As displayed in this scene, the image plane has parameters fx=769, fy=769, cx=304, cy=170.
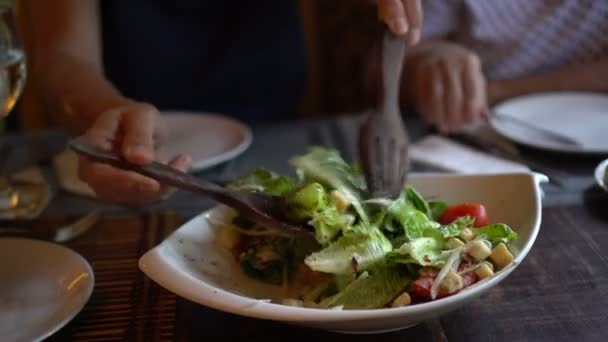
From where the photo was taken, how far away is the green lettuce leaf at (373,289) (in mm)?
633

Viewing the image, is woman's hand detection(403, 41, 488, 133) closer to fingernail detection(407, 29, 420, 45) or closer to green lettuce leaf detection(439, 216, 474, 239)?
fingernail detection(407, 29, 420, 45)

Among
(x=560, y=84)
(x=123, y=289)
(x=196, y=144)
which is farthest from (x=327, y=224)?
(x=560, y=84)

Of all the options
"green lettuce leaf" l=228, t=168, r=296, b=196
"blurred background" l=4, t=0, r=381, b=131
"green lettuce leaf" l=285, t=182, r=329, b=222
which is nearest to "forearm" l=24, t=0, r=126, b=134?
"green lettuce leaf" l=228, t=168, r=296, b=196

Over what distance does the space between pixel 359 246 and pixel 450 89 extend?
1.85 feet

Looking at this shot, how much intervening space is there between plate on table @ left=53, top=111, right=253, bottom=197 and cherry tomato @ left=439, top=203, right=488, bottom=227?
1.23ft

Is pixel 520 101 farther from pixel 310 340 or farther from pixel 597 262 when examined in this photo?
pixel 310 340

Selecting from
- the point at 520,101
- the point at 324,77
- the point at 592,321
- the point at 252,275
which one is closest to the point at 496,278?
the point at 592,321

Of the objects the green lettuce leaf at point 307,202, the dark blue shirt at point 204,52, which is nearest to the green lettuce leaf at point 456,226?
the green lettuce leaf at point 307,202

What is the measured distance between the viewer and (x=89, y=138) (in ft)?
2.54

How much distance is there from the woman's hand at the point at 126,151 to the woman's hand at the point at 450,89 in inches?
19.4

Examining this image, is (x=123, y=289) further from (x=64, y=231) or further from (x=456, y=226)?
(x=456, y=226)

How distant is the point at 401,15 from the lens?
86 centimetres

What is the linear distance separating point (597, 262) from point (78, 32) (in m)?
0.78

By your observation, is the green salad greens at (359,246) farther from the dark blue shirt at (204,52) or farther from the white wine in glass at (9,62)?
the dark blue shirt at (204,52)
